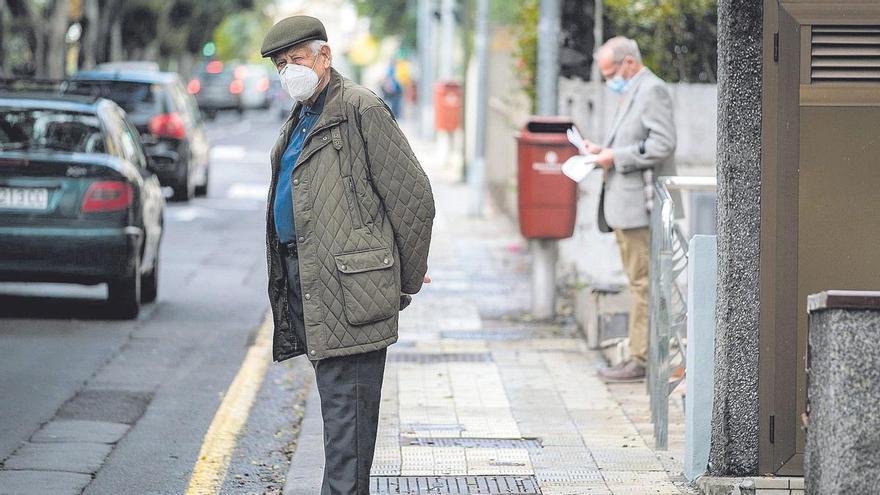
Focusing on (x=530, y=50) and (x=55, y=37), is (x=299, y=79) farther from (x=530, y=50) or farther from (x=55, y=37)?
(x=55, y=37)

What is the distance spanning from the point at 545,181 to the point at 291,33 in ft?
18.1

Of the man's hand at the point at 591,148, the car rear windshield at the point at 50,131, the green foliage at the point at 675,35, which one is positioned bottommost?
the man's hand at the point at 591,148

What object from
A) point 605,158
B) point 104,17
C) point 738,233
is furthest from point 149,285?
point 104,17

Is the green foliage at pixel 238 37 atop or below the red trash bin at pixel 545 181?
atop

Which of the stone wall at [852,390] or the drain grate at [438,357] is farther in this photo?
the drain grate at [438,357]

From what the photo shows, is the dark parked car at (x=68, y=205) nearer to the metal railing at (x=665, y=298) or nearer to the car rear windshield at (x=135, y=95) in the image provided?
the metal railing at (x=665, y=298)

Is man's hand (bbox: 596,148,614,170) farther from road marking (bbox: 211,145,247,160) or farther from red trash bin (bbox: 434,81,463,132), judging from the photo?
road marking (bbox: 211,145,247,160)

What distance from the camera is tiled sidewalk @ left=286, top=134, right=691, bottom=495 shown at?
6871mm

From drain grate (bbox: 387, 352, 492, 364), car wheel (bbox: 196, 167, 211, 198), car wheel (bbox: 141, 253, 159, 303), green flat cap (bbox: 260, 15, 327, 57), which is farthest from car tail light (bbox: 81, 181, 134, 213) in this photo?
car wheel (bbox: 196, 167, 211, 198)

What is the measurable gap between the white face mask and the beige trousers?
3993 mm

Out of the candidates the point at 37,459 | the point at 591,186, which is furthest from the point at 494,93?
the point at 37,459

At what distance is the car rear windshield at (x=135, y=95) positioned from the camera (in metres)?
21.4

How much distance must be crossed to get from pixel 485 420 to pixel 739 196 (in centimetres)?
240

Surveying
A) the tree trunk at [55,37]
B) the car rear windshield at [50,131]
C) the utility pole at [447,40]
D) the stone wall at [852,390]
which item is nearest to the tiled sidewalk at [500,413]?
the stone wall at [852,390]
